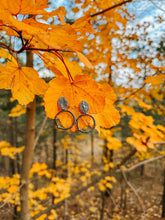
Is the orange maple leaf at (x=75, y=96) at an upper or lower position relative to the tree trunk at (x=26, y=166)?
upper

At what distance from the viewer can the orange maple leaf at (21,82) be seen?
0.54 m

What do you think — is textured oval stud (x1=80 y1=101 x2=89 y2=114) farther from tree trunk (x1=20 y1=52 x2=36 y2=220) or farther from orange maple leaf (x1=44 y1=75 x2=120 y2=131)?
Result: tree trunk (x1=20 y1=52 x2=36 y2=220)

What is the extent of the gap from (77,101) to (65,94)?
0.17 ft

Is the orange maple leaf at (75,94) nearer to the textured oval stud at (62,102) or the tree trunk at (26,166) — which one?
the textured oval stud at (62,102)

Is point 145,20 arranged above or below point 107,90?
above

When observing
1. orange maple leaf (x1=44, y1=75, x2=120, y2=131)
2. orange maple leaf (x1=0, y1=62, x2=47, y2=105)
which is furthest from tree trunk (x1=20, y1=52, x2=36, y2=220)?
orange maple leaf (x1=44, y1=75, x2=120, y2=131)

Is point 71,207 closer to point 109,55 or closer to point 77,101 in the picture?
point 109,55

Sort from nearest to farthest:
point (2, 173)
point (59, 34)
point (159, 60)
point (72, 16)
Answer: point (59, 34), point (72, 16), point (159, 60), point (2, 173)

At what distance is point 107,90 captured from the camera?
0.63m

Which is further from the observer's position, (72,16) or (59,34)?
(72,16)

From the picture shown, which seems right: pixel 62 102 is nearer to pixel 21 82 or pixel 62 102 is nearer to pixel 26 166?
pixel 21 82

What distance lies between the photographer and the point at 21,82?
0.56 meters

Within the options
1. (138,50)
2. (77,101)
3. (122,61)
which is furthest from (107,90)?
(138,50)

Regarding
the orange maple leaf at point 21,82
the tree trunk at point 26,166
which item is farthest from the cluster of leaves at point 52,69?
the tree trunk at point 26,166
